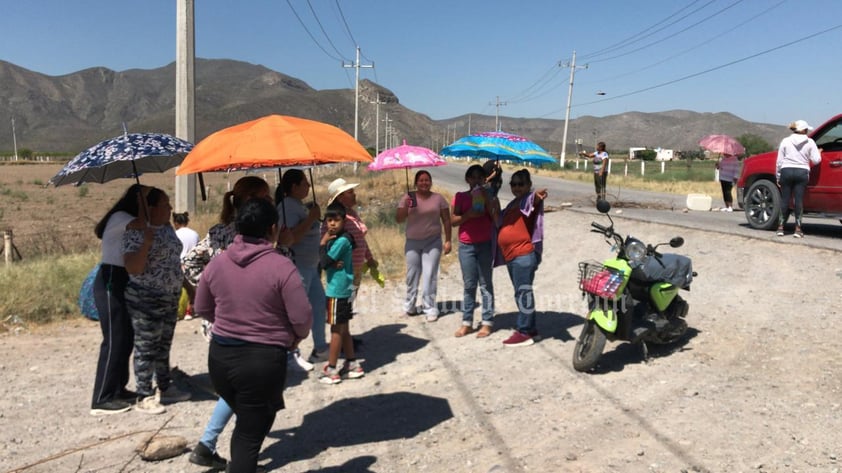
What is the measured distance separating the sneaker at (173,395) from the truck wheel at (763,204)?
32.1ft

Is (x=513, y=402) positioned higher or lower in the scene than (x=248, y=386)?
lower

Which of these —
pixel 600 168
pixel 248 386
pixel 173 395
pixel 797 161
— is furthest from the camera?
pixel 600 168

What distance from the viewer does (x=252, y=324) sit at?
338cm

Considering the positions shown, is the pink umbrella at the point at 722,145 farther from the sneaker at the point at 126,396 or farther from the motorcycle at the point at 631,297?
the sneaker at the point at 126,396

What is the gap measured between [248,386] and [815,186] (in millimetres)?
9839

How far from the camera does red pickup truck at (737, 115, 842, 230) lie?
9883mm

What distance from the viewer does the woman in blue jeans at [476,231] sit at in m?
6.68

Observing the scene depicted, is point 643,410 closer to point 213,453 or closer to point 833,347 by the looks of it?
point 833,347

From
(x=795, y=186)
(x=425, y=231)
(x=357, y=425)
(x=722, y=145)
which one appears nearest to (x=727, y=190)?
(x=722, y=145)

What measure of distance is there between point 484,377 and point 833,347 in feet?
10.1

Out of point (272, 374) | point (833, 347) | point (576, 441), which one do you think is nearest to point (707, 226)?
point (833, 347)

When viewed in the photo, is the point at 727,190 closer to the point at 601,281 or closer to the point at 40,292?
the point at 601,281

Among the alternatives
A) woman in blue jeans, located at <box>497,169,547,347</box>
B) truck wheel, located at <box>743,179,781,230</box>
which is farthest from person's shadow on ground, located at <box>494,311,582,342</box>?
truck wheel, located at <box>743,179,781,230</box>

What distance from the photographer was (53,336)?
23.9 feet
